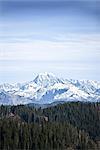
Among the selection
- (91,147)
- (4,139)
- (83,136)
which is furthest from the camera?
(83,136)

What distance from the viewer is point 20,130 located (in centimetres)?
18362

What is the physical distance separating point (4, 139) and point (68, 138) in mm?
30375

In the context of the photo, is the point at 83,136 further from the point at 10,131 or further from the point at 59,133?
the point at 10,131

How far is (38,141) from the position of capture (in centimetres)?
17988

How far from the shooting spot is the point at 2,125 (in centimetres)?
18400

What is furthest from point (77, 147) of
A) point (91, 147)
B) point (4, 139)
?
point (4, 139)

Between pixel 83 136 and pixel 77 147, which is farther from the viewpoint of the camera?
pixel 83 136

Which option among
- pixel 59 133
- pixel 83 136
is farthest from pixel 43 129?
pixel 83 136

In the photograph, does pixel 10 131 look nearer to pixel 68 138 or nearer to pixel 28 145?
pixel 28 145

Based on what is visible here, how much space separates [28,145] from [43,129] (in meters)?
13.8

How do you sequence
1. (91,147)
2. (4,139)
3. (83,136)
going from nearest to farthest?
(4,139) < (91,147) < (83,136)

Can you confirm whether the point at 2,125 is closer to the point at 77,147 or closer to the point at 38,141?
the point at 38,141

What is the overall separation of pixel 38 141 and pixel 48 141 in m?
4.46

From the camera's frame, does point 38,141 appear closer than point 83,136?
Yes
